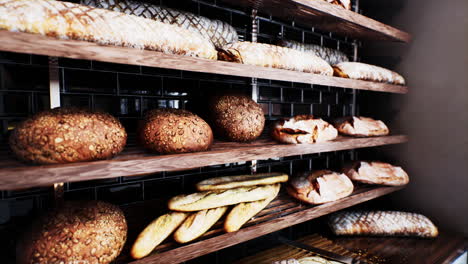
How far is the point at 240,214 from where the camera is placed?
1.20 meters

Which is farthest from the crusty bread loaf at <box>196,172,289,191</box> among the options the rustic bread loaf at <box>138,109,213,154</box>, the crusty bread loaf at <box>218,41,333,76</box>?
the crusty bread loaf at <box>218,41,333,76</box>

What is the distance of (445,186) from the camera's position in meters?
1.93

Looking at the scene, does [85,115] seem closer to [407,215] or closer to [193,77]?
[193,77]

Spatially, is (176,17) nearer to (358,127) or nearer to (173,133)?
(173,133)

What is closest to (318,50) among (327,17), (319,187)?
(327,17)

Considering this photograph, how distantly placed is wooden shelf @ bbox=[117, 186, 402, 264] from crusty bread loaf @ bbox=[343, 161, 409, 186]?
3.1 inches

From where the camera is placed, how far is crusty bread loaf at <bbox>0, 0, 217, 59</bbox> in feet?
2.40

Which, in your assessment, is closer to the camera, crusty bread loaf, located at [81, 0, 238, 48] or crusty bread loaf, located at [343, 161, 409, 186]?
crusty bread loaf, located at [81, 0, 238, 48]

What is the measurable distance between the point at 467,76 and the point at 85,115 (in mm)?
2123

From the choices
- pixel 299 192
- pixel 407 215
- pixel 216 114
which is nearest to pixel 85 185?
pixel 216 114

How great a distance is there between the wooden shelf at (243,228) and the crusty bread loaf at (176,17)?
2.69 ft

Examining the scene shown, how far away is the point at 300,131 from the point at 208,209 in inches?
23.2

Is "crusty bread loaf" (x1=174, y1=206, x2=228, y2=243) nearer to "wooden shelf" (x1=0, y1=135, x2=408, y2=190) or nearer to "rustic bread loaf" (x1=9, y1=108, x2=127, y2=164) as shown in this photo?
"wooden shelf" (x1=0, y1=135, x2=408, y2=190)

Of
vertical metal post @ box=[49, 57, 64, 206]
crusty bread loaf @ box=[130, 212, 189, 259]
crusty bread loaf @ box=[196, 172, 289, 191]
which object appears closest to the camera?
crusty bread loaf @ box=[130, 212, 189, 259]
